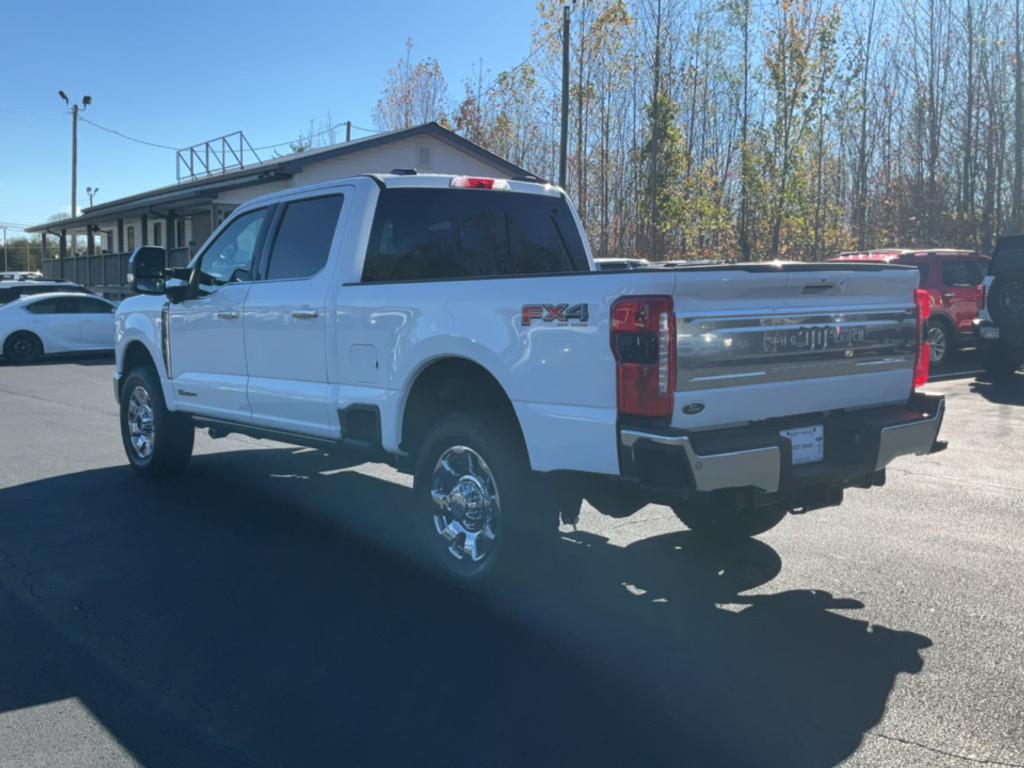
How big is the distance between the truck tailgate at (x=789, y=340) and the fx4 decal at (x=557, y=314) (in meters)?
0.42

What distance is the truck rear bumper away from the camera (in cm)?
404

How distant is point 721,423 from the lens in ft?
14.1

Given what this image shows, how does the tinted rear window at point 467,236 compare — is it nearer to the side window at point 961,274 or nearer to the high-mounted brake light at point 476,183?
the high-mounted brake light at point 476,183

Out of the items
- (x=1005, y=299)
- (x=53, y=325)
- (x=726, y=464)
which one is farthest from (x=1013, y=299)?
(x=53, y=325)

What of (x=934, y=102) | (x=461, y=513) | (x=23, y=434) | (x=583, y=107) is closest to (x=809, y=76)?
(x=934, y=102)

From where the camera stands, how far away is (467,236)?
6305mm

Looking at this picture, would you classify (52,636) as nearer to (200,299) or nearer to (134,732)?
(134,732)

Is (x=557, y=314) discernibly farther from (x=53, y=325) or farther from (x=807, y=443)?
(x=53, y=325)

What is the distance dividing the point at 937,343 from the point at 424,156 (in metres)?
16.4

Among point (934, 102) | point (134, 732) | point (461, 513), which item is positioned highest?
point (934, 102)

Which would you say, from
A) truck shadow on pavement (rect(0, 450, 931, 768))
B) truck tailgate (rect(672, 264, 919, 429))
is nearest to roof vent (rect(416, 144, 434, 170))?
truck shadow on pavement (rect(0, 450, 931, 768))

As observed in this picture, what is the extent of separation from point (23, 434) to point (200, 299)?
14.4 feet

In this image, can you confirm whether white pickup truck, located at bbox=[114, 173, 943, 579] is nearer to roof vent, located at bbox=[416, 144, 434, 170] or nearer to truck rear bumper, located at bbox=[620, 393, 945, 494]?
truck rear bumper, located at bbox=[620, 393, 945, 494]

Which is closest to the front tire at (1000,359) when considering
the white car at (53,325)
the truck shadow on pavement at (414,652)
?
the truck shadow on pavement at (414,652)
